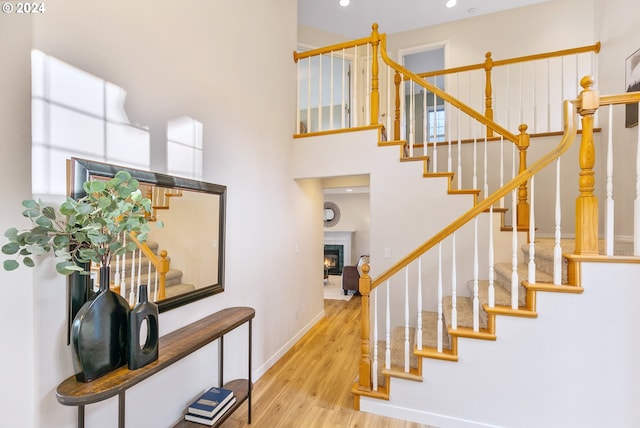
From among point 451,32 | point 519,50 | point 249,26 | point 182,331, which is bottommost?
point 182,331

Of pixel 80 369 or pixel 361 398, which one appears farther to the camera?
pixel 361 398

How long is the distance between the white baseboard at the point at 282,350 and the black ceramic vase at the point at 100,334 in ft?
5.58

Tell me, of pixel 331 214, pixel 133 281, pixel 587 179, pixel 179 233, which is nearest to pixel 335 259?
pixel 331 214

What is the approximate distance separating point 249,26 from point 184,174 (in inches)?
62.2

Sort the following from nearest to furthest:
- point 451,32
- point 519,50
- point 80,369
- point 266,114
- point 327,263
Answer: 1. point 80,369
2. point 266,114
3. point 519,50
4. point 451,32
5. point 327,263

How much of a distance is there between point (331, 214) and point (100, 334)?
687 centimetres

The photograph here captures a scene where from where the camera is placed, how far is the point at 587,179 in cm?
188

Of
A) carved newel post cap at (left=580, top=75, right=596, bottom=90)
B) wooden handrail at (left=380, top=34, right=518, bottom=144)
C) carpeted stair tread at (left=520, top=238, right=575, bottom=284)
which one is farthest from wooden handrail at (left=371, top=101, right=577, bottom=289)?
wooden handrail at (left=380, top=34, right=518, bottom=144)

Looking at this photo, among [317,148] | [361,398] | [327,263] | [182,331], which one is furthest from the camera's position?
[327,263]

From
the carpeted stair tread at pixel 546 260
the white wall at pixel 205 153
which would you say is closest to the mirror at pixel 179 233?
the white wall at pixel 205 153

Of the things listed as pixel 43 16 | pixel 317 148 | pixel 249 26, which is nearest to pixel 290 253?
pixel 317 148

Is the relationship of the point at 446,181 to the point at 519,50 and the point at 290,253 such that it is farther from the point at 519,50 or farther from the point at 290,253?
the point at 519,50

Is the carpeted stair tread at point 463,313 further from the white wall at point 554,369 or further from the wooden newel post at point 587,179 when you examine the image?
the wooden newel post at point 587,179

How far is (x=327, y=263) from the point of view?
755 centimetres
